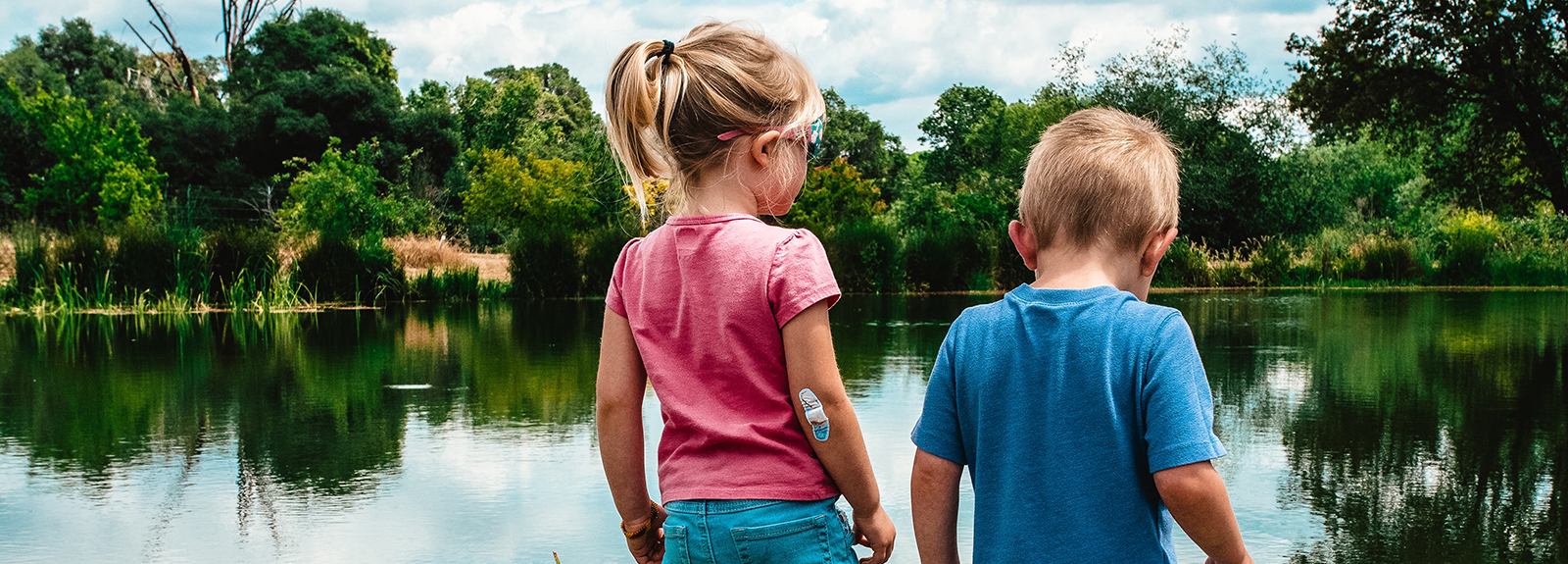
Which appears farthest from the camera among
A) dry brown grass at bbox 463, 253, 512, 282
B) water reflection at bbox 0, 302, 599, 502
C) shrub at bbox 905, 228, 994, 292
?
dry brown grass at bbox 463, 253, 512, 282

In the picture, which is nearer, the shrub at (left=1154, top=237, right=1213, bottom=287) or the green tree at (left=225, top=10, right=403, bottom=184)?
the shrub at (left=1154, top=237, right=1213, bottom=287)

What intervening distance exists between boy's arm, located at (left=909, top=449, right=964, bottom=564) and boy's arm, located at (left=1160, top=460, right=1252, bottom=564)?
287 mm

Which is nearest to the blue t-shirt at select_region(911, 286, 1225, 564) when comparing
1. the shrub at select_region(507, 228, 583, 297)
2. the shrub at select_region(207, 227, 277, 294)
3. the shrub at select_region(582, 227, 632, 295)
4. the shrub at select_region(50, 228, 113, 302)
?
the shrub at select_region(207, 227, 277, 294)

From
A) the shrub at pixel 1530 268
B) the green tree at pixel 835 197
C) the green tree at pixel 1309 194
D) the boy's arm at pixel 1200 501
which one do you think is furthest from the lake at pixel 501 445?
the green tree at pixel 1309 194

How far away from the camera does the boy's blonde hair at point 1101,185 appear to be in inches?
61.1

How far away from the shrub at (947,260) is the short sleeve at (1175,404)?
17.5 meters

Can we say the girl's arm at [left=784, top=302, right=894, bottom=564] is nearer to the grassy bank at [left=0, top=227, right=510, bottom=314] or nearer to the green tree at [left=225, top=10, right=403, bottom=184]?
the grassy bank at [left=0, top=227, right=510, bottom=314]

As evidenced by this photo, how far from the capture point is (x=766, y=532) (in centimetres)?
163

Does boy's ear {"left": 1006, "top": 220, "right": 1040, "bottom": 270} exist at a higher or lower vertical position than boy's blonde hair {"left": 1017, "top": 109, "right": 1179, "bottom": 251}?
lower

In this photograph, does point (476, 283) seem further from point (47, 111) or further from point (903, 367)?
point (47, 111)

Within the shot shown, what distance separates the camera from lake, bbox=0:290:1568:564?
353 cm

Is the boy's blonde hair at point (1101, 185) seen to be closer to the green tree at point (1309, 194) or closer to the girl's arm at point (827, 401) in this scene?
the girl's arm at point (827, 401)

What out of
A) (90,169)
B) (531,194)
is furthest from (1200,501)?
(90,169)

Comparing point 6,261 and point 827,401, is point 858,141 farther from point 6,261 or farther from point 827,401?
point 827,401
